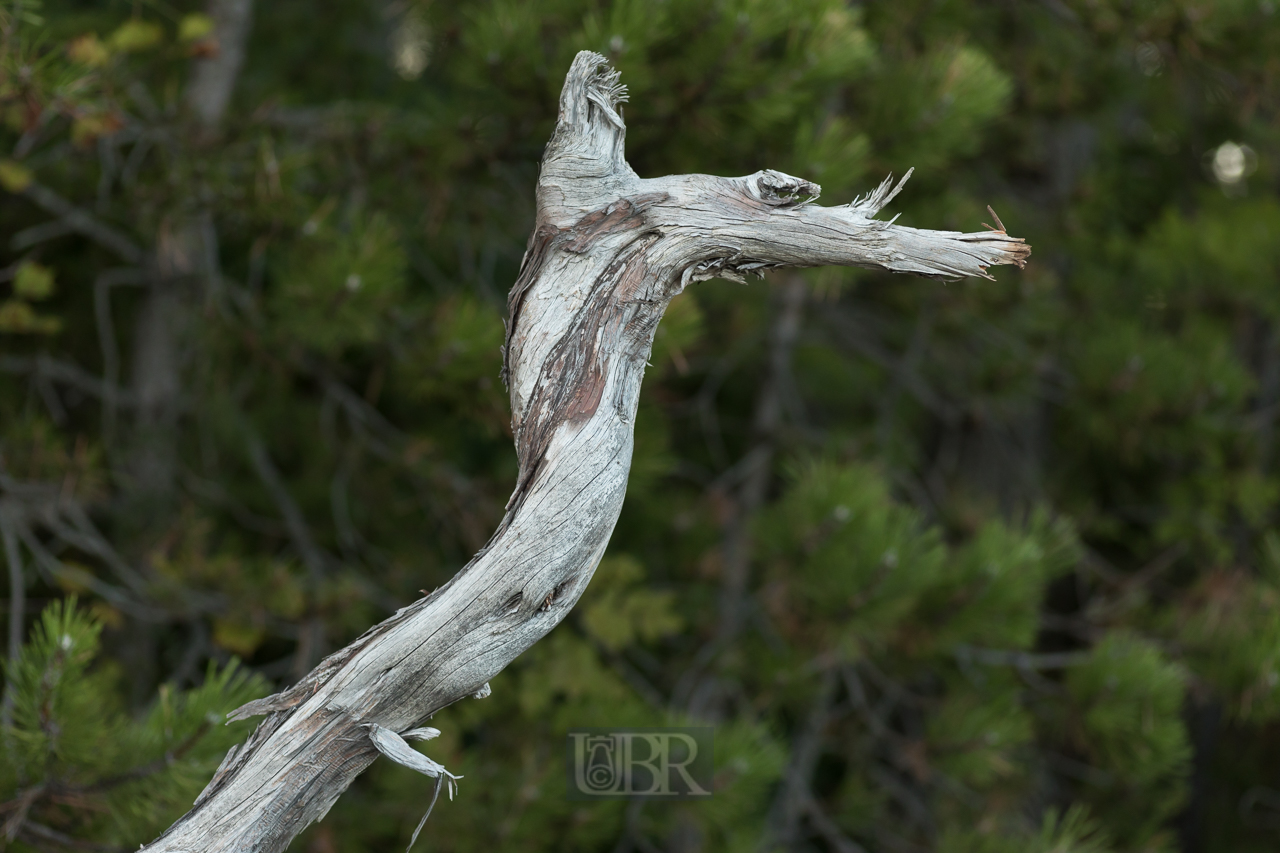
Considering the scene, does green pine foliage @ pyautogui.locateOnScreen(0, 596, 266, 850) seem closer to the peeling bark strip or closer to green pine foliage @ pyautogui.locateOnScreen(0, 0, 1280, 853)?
green pine foliage @ pyautogui.locateOnScreen(0, 0, 1280, 853)

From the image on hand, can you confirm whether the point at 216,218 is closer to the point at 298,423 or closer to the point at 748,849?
the point at 298,423

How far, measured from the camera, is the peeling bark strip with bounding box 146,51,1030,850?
2.18 ft

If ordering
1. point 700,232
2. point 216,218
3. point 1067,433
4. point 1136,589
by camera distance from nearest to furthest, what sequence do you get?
point 700,232 < point 216,218 < point 1136,589 < point 1067,433

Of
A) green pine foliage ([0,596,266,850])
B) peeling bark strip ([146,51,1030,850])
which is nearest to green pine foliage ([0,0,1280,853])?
green pine foliage ([0,596,266,850])

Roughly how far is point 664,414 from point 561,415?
1.28m

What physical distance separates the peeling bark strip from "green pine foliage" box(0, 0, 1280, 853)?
0.29 m

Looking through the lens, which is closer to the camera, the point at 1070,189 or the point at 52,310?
the point at 52,310

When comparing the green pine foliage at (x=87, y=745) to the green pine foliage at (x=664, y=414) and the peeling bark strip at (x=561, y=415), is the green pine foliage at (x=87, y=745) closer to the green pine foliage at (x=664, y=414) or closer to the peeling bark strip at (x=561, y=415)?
the green pine foliage at (x=664, y=414)

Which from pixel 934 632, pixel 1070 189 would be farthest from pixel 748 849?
pixel 1070 189

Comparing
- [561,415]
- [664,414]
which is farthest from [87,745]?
[664,414]

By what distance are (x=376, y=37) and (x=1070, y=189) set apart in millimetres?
1859

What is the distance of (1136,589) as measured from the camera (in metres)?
2.13

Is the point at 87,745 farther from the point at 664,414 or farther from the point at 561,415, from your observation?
the point at 664,414

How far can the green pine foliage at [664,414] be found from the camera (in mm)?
1334
